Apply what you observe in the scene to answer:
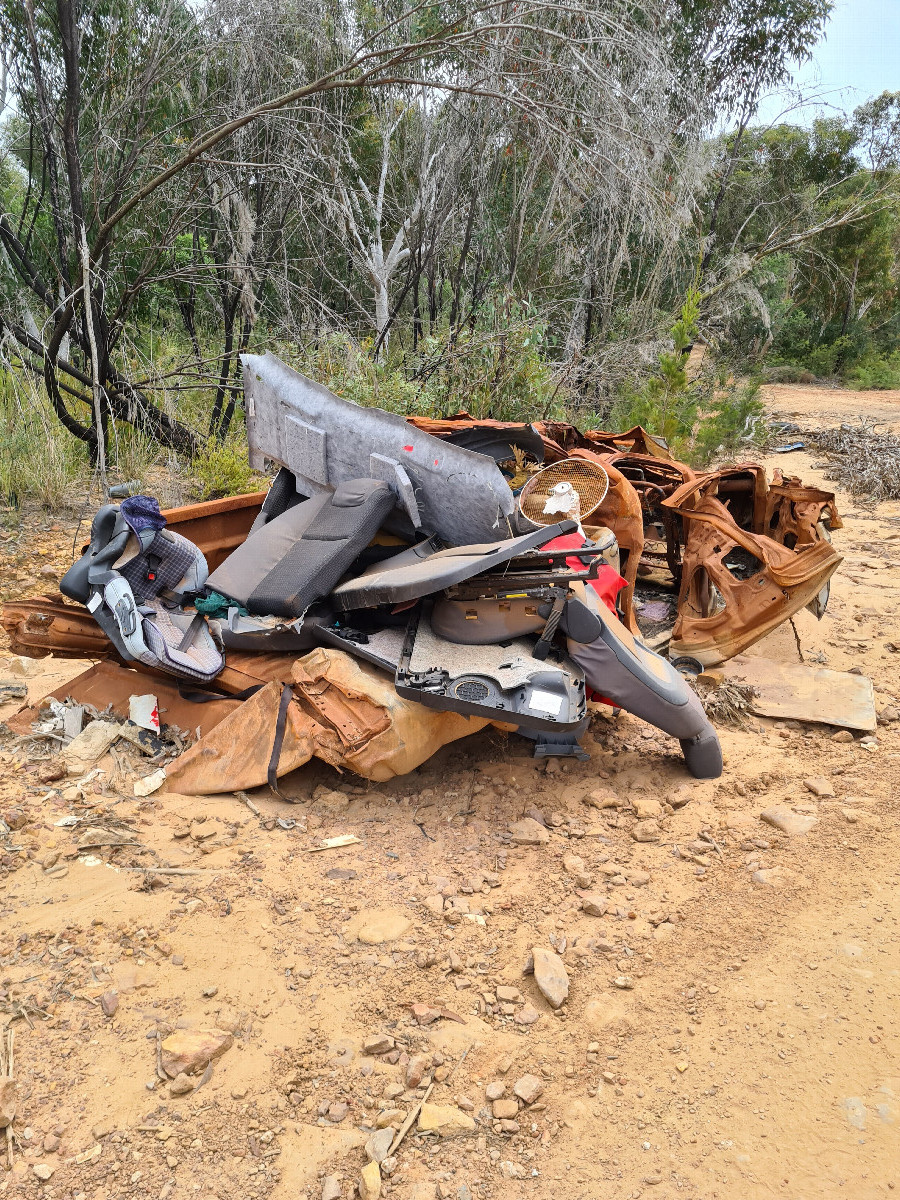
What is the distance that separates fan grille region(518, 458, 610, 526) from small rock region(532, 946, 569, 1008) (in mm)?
2339

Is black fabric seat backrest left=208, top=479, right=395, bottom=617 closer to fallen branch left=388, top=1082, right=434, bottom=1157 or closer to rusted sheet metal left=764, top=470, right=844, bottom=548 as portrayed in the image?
fallen branch left=388, top=1082, right=434, bottom=1157

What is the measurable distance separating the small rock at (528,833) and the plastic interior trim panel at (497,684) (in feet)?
1.32

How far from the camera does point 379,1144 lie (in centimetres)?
210

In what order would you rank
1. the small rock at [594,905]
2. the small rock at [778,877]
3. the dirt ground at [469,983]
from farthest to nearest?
the small rock at [778,877] < the small rock at [594,905] < the dirt ground at [469,983]

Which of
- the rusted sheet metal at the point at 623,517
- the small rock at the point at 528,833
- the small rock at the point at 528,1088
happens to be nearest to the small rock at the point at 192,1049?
the small rock at the point at 528,1088

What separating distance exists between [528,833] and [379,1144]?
149 centimetres

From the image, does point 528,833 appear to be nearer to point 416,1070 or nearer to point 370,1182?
point 416,1070

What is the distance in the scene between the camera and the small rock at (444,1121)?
216cm

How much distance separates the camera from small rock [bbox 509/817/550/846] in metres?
3.42

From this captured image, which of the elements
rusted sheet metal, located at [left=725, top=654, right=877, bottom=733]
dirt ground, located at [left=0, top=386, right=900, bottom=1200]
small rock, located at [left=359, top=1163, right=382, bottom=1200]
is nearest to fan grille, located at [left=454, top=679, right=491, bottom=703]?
dirt ground, located at [left=0, top=386, right=900, bottom=1200]

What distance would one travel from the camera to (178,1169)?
79.6 inches

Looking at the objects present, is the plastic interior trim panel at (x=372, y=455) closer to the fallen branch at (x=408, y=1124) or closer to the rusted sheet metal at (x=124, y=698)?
the rusted sheet metal at (x=124, y=698)

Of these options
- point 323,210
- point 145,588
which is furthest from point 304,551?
point 323,210

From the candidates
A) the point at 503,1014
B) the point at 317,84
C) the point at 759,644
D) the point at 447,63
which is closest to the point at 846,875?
the point at 503,1014
